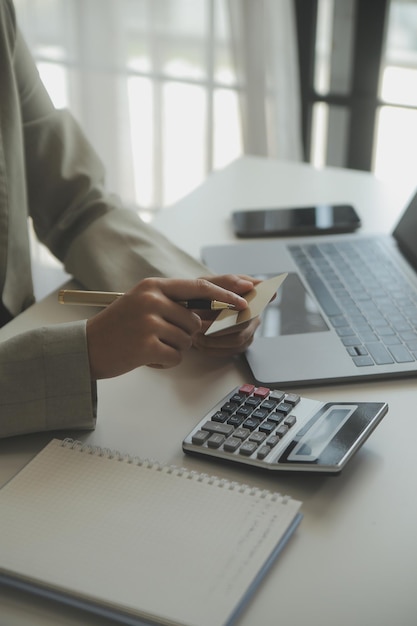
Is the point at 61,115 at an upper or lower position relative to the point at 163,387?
upper

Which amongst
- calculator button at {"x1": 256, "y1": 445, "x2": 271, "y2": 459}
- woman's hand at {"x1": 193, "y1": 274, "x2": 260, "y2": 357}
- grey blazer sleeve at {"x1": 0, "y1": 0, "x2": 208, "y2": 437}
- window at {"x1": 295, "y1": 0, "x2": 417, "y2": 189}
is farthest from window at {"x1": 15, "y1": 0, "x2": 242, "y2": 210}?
calculator button at {"x1": 256, "y1": 445, "x2": 271, "y2": 459}

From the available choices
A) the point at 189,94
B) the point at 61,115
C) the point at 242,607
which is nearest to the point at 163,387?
the point at 242,607

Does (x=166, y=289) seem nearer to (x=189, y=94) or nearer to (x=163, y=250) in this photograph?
(x=163, y=250)

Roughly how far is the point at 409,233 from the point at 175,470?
570 millimetres

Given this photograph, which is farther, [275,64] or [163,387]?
[275,64]

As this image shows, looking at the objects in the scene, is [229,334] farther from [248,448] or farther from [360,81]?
[360,81]

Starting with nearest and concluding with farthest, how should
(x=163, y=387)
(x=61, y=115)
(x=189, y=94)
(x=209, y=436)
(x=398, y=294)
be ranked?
(x=209, y=436) → (x=163, y=387) → (x=398, y=294) → (x=61, y=115) → (x=189, y=94)

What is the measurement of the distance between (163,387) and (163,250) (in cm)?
25

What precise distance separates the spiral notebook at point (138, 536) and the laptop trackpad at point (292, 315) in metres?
0.28

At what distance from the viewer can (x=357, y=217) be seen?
121cm

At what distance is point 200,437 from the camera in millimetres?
712

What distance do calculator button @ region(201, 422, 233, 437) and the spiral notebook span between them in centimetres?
6

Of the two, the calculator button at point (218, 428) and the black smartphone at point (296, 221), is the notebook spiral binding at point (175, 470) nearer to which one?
the calculator button at point (218, 428)

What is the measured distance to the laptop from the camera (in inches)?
33.0
